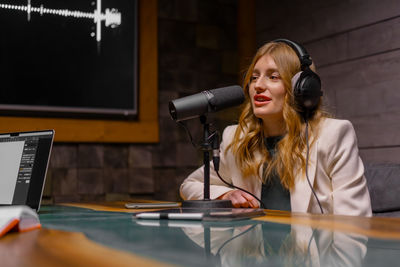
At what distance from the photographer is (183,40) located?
2.94 metres

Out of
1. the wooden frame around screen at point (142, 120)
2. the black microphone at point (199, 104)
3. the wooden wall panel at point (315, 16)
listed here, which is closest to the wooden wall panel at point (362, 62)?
the wooden wall panel at point (315, 16)

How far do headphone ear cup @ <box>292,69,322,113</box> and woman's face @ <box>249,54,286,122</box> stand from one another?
0.43ft

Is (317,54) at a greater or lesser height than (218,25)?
lesser

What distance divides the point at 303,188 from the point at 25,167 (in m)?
0.87

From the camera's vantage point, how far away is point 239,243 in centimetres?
63

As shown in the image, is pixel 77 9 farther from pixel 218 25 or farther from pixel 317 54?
pixel 317 54

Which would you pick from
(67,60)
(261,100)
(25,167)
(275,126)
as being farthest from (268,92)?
(67,60)

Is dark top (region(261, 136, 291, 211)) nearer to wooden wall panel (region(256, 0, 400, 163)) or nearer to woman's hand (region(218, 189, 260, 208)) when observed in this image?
woman's hand (region(218, 189, 260, 208))

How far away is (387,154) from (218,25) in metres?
1.42

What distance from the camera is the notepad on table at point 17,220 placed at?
74cm

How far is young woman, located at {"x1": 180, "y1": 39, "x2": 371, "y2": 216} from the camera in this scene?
154 cm

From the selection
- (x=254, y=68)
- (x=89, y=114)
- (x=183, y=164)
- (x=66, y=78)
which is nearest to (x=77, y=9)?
(x=66, y=78)

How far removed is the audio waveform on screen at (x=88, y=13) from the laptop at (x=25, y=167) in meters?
1.40

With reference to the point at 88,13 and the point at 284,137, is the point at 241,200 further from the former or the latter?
the point at 88,13
